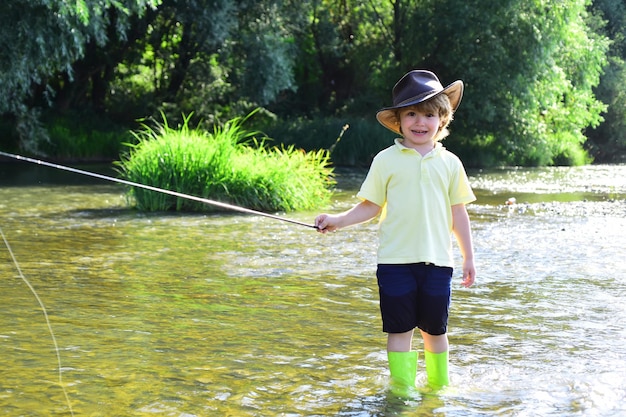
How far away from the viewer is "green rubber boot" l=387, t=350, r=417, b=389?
4.62m

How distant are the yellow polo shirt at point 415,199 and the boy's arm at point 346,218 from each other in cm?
6

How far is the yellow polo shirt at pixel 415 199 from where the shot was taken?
4594mm

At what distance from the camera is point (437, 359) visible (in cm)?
467

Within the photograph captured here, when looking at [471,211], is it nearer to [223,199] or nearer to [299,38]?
[223,199]

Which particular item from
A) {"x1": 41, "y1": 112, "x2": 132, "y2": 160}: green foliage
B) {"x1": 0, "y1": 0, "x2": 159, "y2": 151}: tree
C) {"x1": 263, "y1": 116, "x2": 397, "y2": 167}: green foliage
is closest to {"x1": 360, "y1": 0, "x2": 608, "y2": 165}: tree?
{"x1": 263, "y1": 116, "x2": 397, "y2": 167}: green foliage

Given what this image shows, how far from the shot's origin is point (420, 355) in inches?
215

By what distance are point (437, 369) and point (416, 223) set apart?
0.71 m

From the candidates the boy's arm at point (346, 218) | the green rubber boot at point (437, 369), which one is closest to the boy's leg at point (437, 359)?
the green rubber boot at point (437, 369)

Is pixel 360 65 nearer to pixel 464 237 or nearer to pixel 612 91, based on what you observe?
pixel 612 91

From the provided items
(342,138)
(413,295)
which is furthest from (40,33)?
(413,295)

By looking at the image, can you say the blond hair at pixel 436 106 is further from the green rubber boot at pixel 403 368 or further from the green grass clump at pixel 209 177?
the green grass clump at pixel 209 177

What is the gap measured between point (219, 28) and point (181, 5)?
1115mm

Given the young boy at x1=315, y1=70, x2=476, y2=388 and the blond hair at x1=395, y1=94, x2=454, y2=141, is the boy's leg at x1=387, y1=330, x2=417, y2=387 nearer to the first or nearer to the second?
the young boy at x1=315, y1=70, x2=476, y2=388

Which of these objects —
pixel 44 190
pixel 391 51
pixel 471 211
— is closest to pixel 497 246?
pixel 471 211
